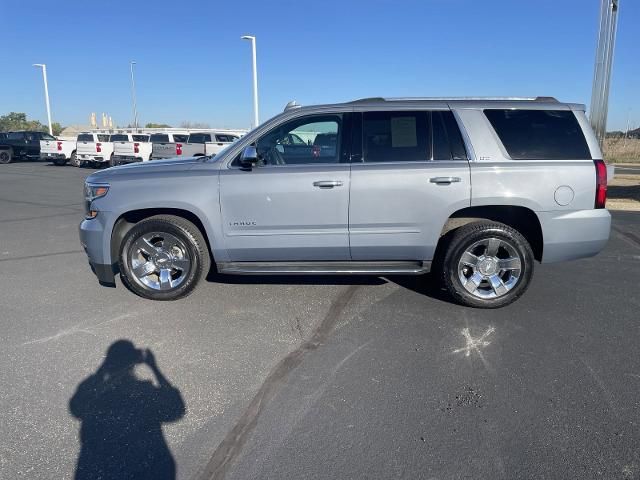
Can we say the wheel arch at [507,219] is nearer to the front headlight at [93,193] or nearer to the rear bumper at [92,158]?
the front headlight at [93,193]

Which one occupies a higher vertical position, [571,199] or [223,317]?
[571,199]

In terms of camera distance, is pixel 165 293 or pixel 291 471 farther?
pixel 165 293

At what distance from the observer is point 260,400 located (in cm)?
309

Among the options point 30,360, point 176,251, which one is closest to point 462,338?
point 176,251

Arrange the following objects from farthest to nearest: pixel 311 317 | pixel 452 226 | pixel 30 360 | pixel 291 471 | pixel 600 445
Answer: pixel 452 226 → pixel 311 317 → pixel 30 360 → pixel 600 445 → pixel 291 471

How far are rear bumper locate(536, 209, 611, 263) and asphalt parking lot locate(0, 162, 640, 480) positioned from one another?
23.5 inches

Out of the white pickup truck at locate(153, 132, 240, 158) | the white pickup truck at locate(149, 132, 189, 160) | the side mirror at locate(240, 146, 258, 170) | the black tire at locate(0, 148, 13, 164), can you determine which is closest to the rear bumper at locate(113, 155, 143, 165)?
the white pickup truck at locate(149, 132, 189, 160)

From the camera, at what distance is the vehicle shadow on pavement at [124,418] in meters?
2.46

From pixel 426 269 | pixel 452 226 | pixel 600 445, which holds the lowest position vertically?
pixel 600 445

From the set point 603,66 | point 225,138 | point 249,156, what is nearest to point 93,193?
point 249,156

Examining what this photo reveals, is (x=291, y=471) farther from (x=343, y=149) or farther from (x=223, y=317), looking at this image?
(x=343, y=149)

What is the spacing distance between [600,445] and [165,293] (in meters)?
3.86

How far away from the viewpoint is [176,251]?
484 cm

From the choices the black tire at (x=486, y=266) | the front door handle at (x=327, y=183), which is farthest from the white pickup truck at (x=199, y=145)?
the black tire at (x=486, y=266)
